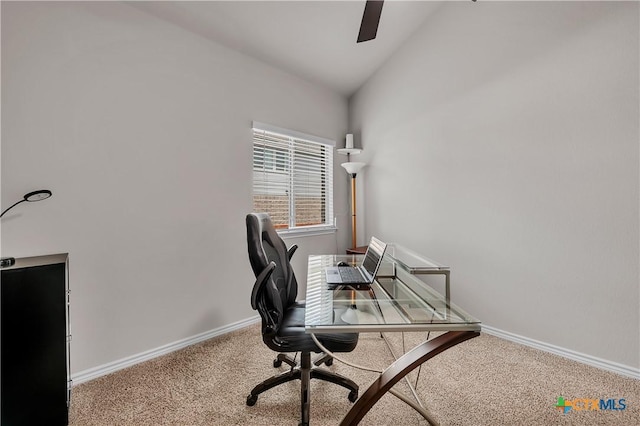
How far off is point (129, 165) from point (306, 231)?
1.78 meters

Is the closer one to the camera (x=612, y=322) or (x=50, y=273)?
(x=50, y=273)

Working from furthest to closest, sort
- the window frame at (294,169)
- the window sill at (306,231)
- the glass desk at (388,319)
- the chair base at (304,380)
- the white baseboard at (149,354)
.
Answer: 1. the window sill at (306,231)
2. the window frame at (294,169)
3. the white baseboard at (149,354)
4. the chair base at (304,380)
5. the glass desk at (388,319)

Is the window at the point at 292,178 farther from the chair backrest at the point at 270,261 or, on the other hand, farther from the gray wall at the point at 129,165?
the chair backrest at the point at 270,261

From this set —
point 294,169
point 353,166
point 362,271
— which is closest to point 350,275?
point 362,271

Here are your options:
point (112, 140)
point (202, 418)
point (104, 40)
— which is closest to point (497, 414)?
point (202, 418)

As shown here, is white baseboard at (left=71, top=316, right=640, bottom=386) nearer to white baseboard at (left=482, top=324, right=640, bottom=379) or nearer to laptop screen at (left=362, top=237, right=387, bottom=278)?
white baseboard at (left=482, top=324, right=640, bottom=379)

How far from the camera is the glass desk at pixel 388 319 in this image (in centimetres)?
115

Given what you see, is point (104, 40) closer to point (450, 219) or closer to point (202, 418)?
point (202, 418)

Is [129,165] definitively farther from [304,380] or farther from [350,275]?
[304,380]

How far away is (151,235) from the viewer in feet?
7.03

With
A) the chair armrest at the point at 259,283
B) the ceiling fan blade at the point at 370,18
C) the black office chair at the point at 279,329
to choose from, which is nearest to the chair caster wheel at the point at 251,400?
the black office chair at the point at 279,329

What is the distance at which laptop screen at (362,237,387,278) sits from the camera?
172cm

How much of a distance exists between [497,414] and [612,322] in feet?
3.74

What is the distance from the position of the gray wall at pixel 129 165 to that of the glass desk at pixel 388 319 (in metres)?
1.31
